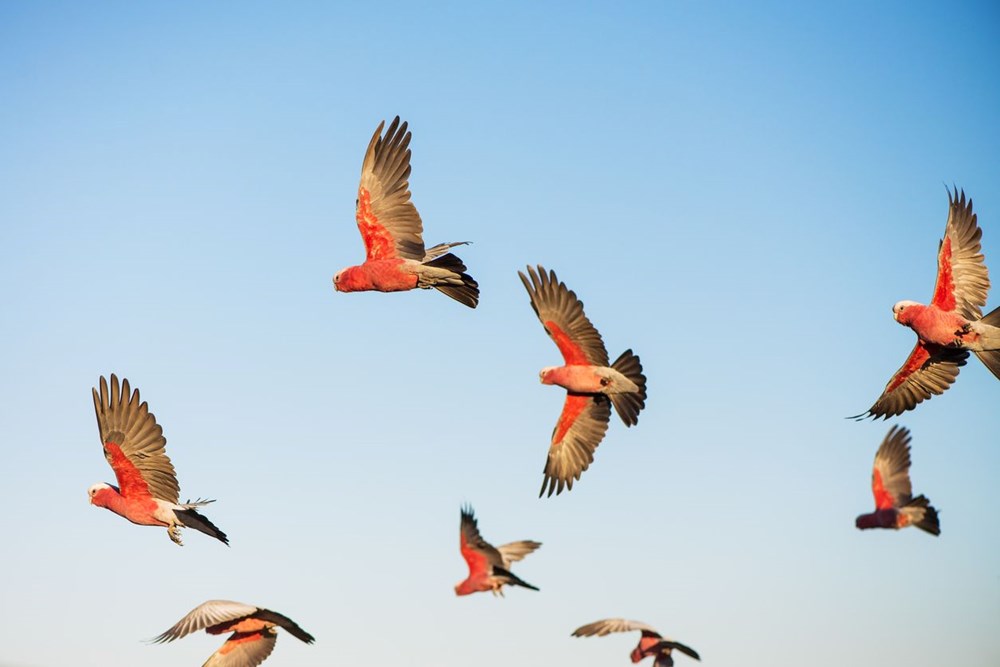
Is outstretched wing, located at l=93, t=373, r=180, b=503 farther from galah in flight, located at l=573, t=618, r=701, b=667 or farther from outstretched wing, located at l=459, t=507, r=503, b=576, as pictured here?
galah in flight, located at l=573, t=618, r=701, b=667

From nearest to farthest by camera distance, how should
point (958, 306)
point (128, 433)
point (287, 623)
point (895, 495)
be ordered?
point (287, 623), point (128, 433), point (958, 306), point (895, 495)

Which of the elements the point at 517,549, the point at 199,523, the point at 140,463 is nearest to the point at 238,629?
the point at 199,523

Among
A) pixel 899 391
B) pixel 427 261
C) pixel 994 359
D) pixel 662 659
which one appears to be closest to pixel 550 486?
pixel 662 659

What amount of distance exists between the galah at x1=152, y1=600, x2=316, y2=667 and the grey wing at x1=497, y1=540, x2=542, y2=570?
19.9 feet

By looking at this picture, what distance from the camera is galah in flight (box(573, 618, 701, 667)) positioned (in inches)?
999

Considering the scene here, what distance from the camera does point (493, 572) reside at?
27047 millimetres

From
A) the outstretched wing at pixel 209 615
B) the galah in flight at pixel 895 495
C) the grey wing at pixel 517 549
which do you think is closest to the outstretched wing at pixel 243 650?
the outstretched wing at pixel 209 615

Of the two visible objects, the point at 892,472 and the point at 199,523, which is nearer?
the point at 199,523

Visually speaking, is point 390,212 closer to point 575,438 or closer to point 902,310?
point 575,438

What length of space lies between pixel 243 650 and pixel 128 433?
201 inches

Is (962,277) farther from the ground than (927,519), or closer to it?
farther from the ground

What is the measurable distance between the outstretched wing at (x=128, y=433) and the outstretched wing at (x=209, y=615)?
132 inches

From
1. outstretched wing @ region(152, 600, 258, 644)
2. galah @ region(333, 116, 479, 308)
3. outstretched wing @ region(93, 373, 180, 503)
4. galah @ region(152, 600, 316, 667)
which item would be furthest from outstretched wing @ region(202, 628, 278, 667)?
galah @ region(333, 116, 479, 308)

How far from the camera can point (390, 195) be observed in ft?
83.8
